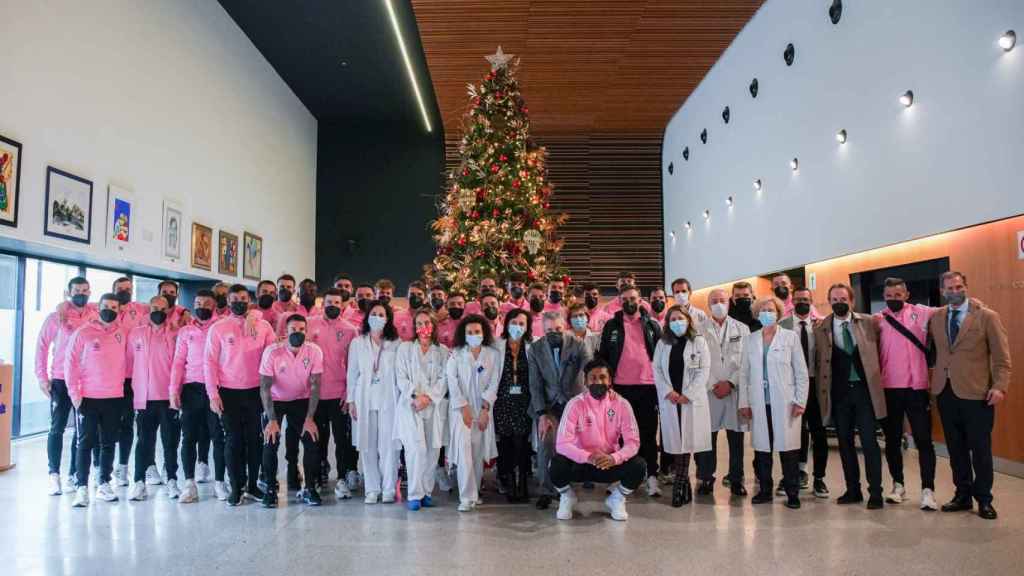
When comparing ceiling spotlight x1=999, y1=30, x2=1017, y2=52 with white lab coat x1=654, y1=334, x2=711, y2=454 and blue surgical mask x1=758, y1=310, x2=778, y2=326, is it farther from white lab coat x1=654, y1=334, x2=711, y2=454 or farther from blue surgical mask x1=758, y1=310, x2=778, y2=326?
white lab coat x1=654, y1=334, x2=711, y2=454

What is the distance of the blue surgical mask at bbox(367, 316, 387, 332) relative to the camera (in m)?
5.61

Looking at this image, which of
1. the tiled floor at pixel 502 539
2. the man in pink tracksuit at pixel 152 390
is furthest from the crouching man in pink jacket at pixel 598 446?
the man in pink tracksuit at pixel 152 390

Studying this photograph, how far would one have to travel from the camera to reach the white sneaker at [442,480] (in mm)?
6027

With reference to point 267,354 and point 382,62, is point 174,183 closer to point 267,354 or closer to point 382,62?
point 382,62

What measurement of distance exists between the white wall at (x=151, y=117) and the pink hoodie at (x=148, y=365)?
1.91 m

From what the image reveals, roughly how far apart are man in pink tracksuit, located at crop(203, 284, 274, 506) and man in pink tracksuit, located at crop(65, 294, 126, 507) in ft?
2.69

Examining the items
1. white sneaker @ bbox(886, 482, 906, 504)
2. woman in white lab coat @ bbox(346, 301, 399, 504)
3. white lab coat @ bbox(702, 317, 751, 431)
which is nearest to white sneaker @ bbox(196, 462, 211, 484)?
woman in white lab coat @ bbox(346, 301, 399, 504)

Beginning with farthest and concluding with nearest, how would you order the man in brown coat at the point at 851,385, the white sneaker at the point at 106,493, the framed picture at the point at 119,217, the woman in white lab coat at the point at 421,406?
the framed picture at the point at 119,217 < the white sneaker at the point at 106,493 < the woman in white lab coat at the point at 421,406 < the man in brown coat at the point at 851,385

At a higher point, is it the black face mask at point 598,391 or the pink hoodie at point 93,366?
the pink hoodie at point 93,366

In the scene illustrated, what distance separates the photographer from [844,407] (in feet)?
17.3

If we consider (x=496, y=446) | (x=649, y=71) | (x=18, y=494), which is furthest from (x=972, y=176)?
(x=18, y=494)

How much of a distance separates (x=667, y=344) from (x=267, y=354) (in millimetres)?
3106

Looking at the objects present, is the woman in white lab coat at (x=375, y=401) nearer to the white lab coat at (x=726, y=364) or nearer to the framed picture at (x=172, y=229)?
the white lab coat at (x=726, y=364)

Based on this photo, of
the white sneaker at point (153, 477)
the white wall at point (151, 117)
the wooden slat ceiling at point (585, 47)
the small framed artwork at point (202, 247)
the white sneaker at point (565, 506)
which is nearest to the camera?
the white sneaker at point (565, 506)
